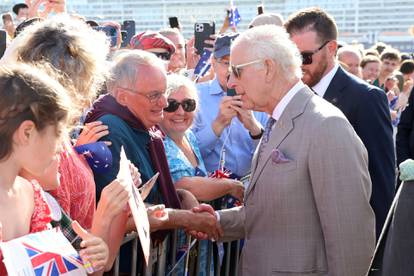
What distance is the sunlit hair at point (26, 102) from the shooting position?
1923mm

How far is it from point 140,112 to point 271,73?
63 centimetres

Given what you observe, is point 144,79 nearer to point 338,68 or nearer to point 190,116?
point 190,116

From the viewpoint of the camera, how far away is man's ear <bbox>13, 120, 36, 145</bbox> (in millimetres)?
1928

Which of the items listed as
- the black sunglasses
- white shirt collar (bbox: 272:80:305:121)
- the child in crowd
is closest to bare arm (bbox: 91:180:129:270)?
the child in crowd

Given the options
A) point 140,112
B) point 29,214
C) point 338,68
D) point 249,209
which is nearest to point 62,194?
point 29,214

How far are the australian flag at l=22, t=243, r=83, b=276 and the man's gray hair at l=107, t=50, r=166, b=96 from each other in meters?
1.29

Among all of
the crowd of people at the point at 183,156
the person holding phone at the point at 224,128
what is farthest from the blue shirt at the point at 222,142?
the crowd of people at the point at 183,156

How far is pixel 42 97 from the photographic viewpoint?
1.98 metres

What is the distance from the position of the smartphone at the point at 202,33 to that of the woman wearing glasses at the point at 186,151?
2.90 meters

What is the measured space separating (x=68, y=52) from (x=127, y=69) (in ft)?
1.70

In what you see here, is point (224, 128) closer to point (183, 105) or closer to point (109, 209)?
point (183, 105)

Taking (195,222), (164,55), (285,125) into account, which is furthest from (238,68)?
(164,55)

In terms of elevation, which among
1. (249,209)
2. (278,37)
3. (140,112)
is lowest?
(249,209)

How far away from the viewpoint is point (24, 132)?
1.93 m
